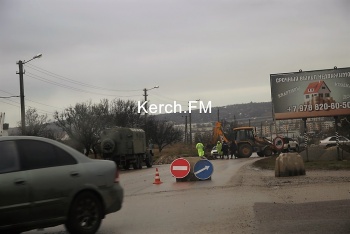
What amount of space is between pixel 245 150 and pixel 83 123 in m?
18.3

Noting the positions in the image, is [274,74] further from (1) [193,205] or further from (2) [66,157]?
(2) [66,157]

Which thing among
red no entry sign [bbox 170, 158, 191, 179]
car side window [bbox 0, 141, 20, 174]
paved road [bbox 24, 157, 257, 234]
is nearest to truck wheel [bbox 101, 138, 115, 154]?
red no entry sign [bbox 170, 158, 191, 179]

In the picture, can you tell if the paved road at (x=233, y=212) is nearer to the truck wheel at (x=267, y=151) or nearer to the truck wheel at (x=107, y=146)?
the truck wheel at (x=107, y=146)

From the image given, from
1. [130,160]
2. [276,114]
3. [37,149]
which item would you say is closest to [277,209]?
[37,149]

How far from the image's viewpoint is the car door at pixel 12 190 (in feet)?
22.8

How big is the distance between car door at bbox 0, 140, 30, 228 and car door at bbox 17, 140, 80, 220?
0.11 metres

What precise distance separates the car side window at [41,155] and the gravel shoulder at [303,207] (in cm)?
320

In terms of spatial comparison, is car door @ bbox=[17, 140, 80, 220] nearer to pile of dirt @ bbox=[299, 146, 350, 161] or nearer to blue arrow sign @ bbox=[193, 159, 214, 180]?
blue arrow sign @ bbox=[193, 159, 214, 180]

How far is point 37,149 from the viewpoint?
772 cm

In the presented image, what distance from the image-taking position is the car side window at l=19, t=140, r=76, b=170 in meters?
7.52

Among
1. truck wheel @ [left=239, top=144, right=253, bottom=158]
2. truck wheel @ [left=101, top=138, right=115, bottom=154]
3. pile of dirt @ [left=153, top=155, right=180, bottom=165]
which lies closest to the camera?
truck wheel @ [left=101, top=138, right=115, bottom=154]

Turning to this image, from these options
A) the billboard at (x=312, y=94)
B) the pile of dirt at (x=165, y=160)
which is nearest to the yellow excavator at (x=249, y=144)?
the pile of dirt at (x=165, y=160)

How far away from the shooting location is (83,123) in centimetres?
5375

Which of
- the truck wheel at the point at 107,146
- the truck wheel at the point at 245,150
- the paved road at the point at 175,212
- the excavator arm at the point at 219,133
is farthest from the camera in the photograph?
the excavator arm at the point at 219,133
